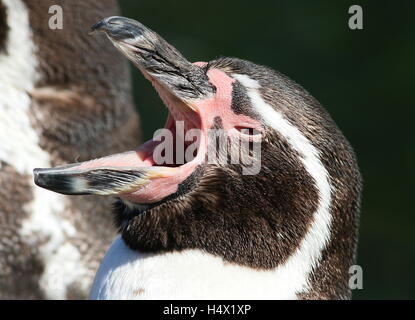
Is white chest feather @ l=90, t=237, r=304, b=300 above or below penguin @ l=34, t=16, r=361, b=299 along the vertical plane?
below

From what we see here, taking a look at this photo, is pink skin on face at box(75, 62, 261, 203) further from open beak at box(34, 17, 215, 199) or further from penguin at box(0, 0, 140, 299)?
penguin at box(0, 0, 140, 299)

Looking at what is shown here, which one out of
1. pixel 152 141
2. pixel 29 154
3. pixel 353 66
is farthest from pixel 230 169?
pixel 353 66

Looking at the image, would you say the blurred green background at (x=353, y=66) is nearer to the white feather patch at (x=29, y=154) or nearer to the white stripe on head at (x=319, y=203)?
the white feather patch at (x=29, y=154)

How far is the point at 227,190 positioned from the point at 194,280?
0.18 meters

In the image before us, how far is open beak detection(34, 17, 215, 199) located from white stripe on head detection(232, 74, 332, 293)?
0.12 meters

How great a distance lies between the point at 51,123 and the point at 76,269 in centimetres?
42

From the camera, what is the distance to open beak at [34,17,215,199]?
2.20 metres

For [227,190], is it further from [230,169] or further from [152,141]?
[152,141]

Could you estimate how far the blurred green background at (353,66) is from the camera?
226 inches

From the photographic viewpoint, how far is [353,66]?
21.6 ft

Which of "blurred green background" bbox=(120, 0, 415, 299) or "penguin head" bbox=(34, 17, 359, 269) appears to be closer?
"penguin head" bbox=(34, 17, 359, 269)

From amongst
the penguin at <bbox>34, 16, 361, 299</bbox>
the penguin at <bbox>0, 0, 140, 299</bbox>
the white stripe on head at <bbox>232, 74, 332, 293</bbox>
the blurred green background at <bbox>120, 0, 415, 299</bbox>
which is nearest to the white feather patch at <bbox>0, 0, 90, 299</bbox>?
the penguin at <bbox>0, 0, 140, 299</bbox>
